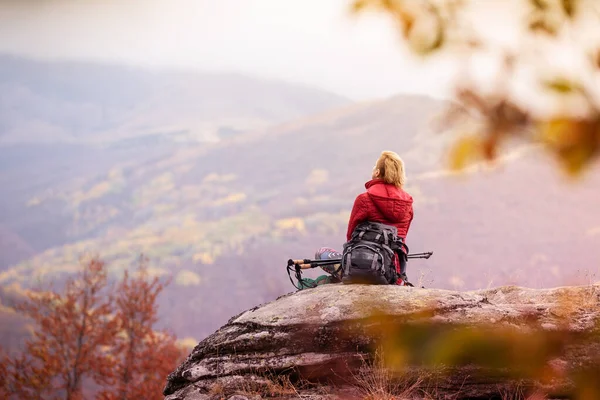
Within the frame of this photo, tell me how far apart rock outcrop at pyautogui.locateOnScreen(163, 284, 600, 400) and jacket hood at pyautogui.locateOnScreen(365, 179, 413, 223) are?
2.73ft

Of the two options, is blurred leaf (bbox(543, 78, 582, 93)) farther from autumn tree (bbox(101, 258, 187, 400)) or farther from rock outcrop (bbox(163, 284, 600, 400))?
autumn tree (bbox(101, 258, 187, 400))

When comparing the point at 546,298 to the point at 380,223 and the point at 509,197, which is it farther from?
the point at 509,197

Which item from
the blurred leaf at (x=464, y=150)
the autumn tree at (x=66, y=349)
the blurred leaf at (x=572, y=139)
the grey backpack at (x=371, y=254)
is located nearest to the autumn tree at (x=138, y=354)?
the autumn tree at (x=66, y=349)

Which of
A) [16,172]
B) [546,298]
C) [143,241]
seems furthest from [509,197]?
[16,172]

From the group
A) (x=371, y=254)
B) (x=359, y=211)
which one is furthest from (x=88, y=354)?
(x=371, y=254)

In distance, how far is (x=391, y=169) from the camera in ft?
21.5

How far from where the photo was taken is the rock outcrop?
18.1ft

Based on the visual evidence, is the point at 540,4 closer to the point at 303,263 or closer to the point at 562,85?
the point at 562,85

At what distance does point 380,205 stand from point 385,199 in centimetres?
9

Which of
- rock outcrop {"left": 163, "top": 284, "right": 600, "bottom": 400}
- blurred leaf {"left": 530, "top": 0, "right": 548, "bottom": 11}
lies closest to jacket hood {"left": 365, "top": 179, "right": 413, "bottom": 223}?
rock outcrop {"left": 163, "top": 284, "right": 600, "bottom": 400}

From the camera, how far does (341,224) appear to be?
78.5 metres

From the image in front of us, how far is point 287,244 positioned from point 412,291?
71334 mm

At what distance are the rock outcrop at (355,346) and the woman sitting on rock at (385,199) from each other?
78 cm

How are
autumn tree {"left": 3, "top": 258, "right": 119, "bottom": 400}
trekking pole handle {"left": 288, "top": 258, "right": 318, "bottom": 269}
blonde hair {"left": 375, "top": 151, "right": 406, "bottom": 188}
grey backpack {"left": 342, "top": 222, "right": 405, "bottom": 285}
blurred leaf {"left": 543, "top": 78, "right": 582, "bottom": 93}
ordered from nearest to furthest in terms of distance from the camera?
blurred leaf {"left": 543, "top": 78, "right": 582, "bottom": 93} < grey backpack {"left": 342, "top": 222, "right": 405, "bottom": 285} < blonde hair {"left": 375, "top": 151, "right": 406, "bottom": 188} < trekking pole handle {"left": 288, "top": 258, "right": 318, "bottom": 269} < autumn tree {"left": 3, "top": 258, "right": 119, "bottom": 400}
